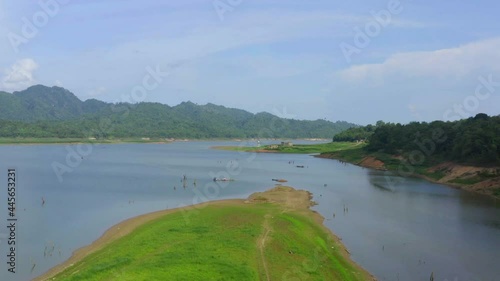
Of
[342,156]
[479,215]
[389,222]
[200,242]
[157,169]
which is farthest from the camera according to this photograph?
[342,156]

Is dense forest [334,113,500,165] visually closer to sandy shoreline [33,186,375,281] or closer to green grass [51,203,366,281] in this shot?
sandy shoreline [33,186,375,281]

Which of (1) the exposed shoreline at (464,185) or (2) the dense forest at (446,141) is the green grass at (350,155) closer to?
(2) the dense forest at (446,141)

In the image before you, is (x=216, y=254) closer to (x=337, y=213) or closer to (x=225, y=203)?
(x=225, y=203)

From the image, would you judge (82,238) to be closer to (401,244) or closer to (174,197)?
(174,197)

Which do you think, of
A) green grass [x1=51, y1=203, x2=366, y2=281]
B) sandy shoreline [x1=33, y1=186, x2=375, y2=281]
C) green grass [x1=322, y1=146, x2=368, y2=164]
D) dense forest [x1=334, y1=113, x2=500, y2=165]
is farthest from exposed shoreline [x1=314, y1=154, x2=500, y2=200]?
green grass [x1=51, y1=203, x2=366, y2=281]

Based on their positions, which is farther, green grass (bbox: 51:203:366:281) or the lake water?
the lake water

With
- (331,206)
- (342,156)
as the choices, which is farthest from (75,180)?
(342,156)

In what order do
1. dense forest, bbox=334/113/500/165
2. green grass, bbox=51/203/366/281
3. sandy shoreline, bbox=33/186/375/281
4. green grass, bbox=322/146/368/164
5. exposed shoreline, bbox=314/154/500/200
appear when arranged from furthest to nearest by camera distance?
green grass, bbox=322/146/368/164, dense forest, bbox=334/113/500/165, exposed shoreline, bbox=314/154/500/200, sandy shoreline, bbox=33/186/375/281, green grass, bbox=51/203/366/281
